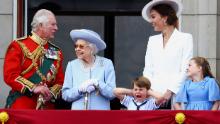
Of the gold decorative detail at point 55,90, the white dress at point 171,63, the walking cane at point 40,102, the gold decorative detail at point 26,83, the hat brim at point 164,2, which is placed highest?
the hat brim at point 164,2

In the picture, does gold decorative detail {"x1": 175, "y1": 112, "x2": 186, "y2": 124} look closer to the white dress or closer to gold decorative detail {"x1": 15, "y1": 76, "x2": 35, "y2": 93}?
the white dress

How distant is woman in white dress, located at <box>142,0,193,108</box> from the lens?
31.1ft

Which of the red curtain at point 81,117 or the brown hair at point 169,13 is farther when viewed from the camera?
the brown hair at point 169,13

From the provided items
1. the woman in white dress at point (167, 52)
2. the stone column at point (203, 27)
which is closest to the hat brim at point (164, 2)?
the woman in white dress at point (167, 52)

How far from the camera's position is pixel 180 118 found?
8.58m

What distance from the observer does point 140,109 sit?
9422 mm

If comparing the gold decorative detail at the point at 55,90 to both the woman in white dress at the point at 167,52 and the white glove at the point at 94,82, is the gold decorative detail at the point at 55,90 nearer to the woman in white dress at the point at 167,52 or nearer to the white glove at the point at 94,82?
the white glove at the point at 94,82

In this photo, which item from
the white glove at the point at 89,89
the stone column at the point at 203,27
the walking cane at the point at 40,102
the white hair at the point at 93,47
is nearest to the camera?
the white glove at the point at 89,89

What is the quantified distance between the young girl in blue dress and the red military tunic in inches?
51.1

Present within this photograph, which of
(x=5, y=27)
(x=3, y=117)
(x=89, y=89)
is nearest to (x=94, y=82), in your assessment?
(x=89, y=89)

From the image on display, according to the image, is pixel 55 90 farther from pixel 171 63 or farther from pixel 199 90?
pixel 199 90

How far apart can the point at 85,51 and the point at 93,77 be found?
0.87ft

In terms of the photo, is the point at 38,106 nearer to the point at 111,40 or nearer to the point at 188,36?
the point at 188,36

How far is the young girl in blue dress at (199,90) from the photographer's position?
30.4 feet
